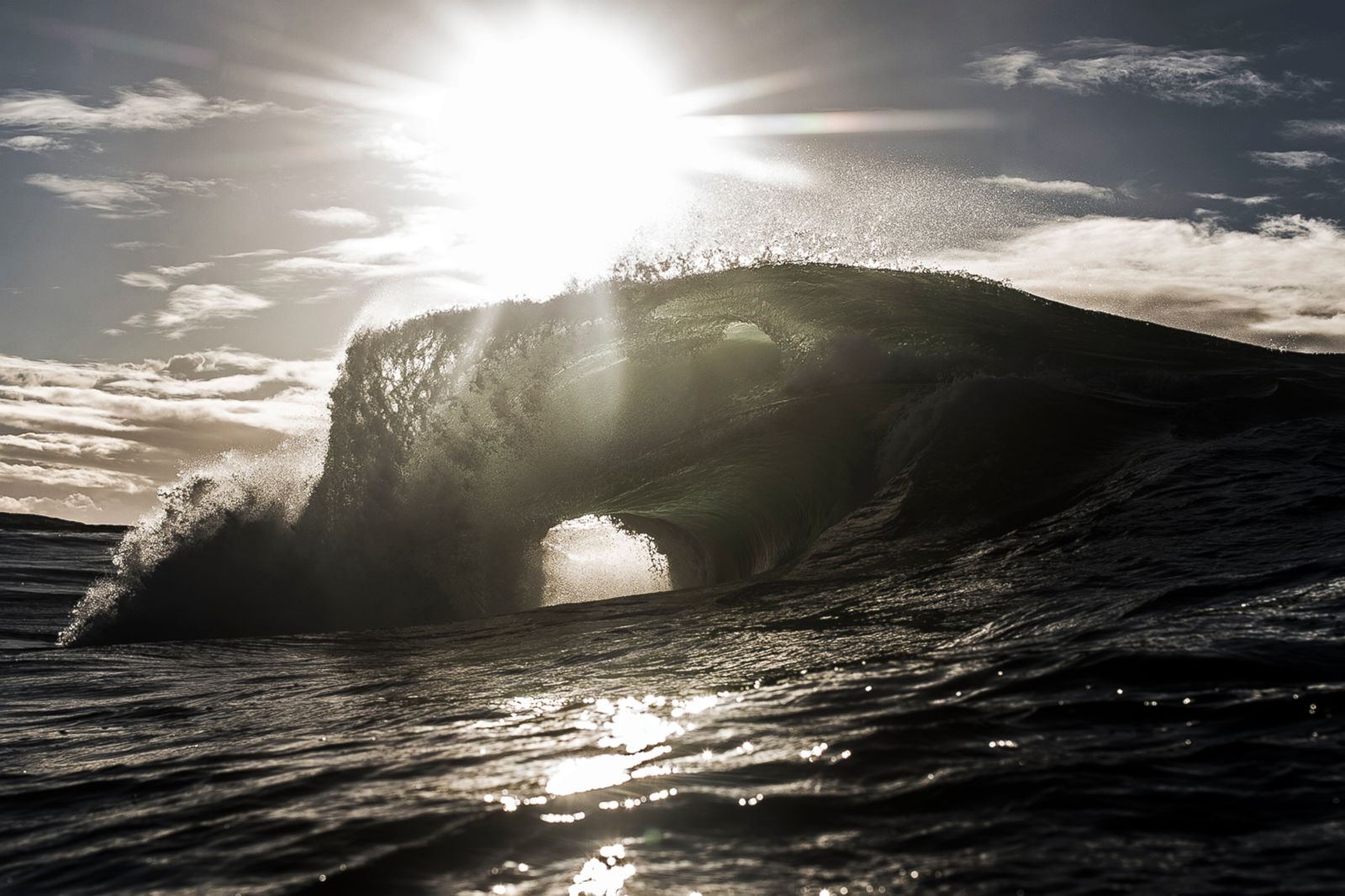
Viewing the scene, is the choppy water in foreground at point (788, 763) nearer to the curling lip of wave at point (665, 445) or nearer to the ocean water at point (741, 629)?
the ocean water at point (741, 629)

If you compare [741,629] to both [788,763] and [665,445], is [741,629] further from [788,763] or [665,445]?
[665,445]

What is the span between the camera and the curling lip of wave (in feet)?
31.2

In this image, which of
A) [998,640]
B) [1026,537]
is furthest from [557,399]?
[998,640]

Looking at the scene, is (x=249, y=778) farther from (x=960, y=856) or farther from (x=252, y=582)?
(x=252, y=582)

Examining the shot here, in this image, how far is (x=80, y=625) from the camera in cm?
988

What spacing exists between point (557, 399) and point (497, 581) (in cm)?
292

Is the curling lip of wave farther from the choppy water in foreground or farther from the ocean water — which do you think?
the choppy water in foreground

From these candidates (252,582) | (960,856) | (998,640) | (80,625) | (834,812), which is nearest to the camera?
(960,856)

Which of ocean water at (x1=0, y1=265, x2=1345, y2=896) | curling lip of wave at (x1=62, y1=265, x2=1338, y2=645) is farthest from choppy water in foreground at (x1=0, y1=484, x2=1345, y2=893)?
curling lip of wave at (x1=62, y1=265, x2=1338, y2=645)

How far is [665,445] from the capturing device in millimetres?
12164

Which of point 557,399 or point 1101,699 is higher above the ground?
point 557,399

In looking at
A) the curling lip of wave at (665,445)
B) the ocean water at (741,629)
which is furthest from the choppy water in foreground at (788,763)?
the curling lip of wave at (665,445)

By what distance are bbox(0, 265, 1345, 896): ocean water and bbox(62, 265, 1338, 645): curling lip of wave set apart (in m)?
0.05

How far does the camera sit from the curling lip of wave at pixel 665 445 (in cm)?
950
